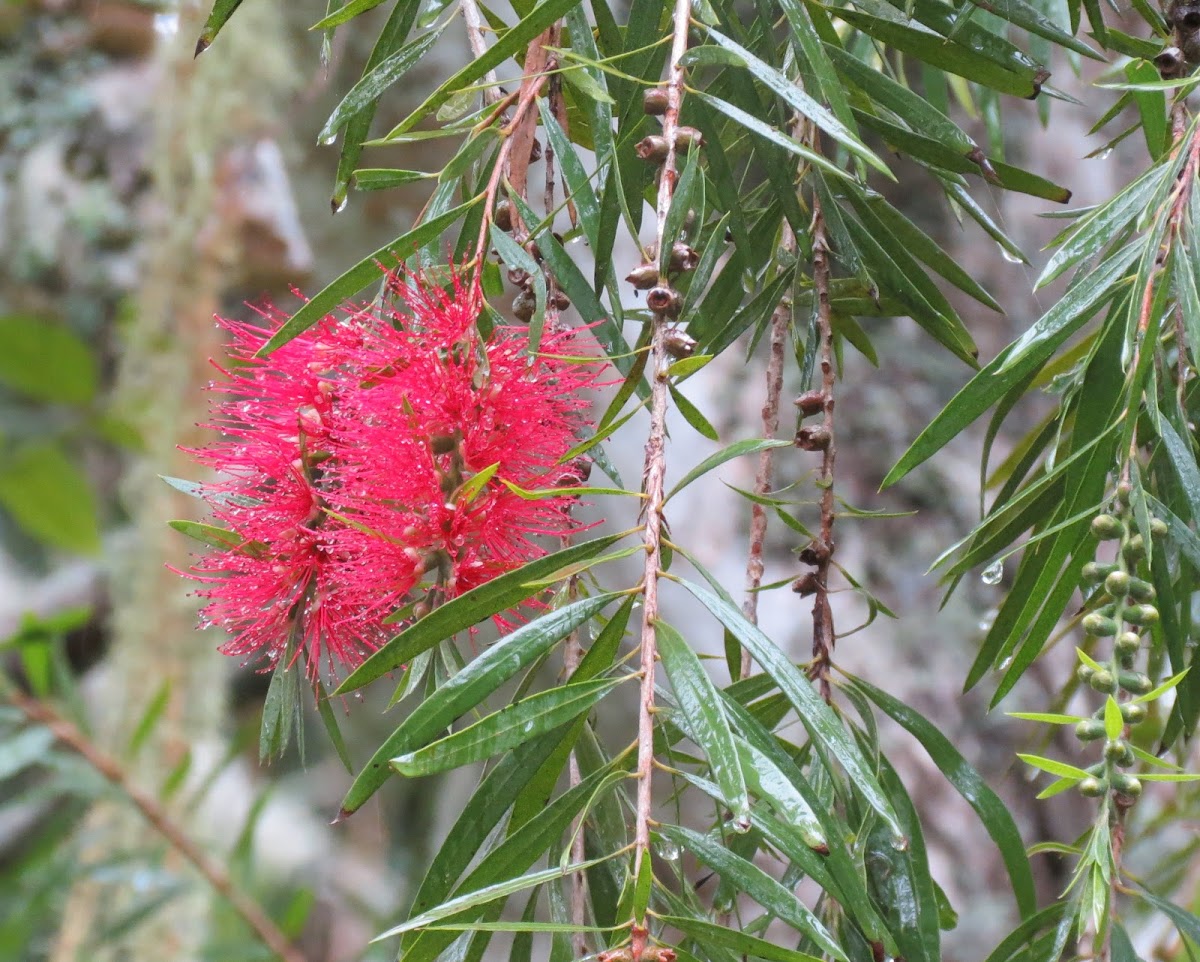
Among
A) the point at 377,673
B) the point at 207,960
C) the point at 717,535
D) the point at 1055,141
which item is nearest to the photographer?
the point at 377,673

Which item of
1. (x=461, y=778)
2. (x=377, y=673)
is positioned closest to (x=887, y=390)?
(x=461, y=778)

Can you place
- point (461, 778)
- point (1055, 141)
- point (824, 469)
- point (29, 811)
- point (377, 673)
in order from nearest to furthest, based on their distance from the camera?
point (377, 673) < point (824, 469) < point (1055, 141) < point (461, 778) < point (29, 811)

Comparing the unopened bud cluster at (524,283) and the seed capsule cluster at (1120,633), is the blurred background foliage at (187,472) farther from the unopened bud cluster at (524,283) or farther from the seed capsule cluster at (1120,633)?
the seed capsule cluster at (1120,633)

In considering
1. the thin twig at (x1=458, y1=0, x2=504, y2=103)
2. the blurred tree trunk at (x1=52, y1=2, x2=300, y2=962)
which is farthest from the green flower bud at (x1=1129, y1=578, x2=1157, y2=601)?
the blurred tree trunk at (x1=52, y1=2, x2=300, y2=962)

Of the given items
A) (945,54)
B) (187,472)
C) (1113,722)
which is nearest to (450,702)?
(1113,722)

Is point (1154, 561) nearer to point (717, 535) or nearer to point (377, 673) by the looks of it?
point (377, 673)

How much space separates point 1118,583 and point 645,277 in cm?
20

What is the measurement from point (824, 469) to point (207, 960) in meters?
0.74

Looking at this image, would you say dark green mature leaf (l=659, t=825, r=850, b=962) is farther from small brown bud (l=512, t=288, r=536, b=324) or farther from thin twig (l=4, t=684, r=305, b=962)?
thin twig (l=4, t=684, r=305, b=962)

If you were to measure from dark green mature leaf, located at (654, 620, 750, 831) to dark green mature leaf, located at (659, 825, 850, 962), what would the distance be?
4cm

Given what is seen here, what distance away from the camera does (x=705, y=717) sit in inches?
13.9

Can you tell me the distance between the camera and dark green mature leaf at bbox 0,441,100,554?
0.16 m

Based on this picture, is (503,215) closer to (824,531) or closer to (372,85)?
(372,85)

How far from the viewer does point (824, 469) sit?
50cm
